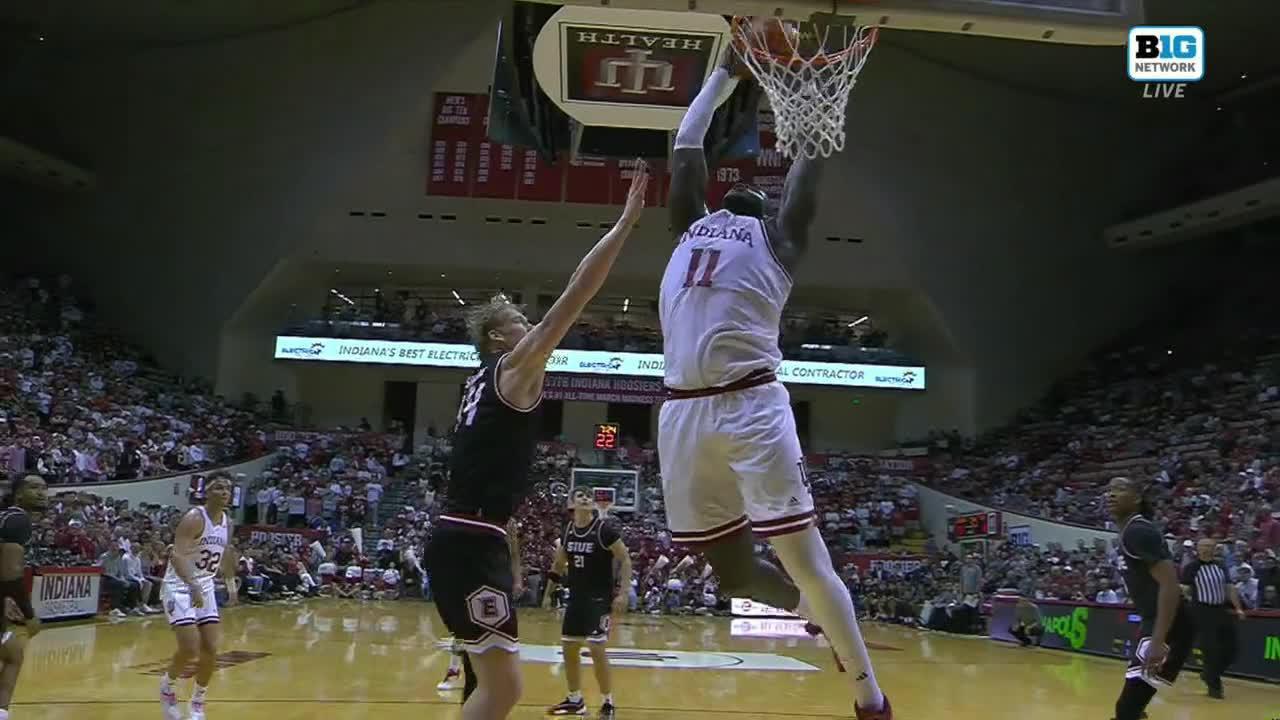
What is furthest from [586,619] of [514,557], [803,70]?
[803,70]

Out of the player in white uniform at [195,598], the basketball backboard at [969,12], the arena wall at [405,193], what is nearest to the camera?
the basketball backboard at [969,12]

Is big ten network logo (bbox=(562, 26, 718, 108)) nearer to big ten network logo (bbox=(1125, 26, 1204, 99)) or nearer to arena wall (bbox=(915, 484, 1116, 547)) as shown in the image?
arena wall (bbox=(915, 484, 1116, 547))

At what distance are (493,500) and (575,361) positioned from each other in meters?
29.1

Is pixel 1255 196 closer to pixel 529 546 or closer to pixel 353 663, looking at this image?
pixel 529 546

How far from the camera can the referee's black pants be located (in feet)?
37.3

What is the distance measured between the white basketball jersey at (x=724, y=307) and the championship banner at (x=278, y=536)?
22458 mm

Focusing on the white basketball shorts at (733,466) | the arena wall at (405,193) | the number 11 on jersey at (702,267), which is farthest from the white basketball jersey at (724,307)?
the arena wall at (405,193)

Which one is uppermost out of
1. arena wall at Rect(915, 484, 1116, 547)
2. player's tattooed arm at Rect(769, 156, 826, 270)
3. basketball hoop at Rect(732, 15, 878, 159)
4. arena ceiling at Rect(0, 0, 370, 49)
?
arena ceiling at Rect(0, 0, 370, 49)

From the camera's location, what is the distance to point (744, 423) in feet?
12.6

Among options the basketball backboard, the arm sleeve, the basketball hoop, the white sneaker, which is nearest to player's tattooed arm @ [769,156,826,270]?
the basketball hoop

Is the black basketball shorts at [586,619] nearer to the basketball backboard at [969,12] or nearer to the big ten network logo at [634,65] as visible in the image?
the big ten network logo at [634,65]

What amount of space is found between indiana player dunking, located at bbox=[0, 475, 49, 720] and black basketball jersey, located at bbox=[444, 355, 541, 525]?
4.32 metres

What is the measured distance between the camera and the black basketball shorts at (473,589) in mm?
3975

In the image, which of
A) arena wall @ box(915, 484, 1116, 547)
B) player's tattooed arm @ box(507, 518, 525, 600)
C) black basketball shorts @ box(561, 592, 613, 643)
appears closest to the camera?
player's tattooed arm @ box(507, 518, 525, 600)
